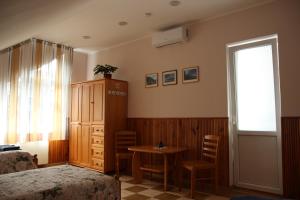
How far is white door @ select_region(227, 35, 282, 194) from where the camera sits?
11.3 feet

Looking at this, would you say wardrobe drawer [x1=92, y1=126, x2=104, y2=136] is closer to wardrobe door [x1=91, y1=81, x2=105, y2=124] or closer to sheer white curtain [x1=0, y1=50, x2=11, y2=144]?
wardrobe door [x1=91, y1=81, x2=105, y2=124]

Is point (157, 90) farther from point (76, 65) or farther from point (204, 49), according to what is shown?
point (76, 65)

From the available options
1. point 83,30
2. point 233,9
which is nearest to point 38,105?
point 83,30

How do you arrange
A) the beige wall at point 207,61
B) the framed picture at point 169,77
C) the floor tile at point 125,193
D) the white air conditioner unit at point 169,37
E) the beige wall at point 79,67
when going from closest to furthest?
the beige wall at point 207,61 → the floor tile at point 125,193 → the white air conditioner unit at point 169,37 → the framed picture at point 169,77 → the beige wall at point 79,67

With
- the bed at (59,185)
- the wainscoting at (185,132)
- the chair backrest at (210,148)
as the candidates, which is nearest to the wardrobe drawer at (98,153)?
the wainscoting at (185,132)

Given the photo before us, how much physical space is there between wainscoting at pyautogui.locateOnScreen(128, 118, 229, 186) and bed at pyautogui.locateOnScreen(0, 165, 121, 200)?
2134 millimetres

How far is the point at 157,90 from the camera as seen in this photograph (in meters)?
4.70

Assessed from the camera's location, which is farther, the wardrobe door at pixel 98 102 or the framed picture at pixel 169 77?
the wardrobe door at pixel 98 102

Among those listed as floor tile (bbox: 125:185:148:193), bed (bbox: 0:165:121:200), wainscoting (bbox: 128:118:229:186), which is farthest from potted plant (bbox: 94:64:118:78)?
bed (bbox: 0:165:121:200)

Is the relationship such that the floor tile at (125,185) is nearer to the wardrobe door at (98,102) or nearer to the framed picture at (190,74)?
the wardrobe door at (98,102)

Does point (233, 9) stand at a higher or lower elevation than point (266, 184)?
higher

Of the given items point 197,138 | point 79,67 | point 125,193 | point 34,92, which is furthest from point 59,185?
point 79,67

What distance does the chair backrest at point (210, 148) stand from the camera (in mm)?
3545

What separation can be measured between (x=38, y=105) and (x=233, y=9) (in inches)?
166
